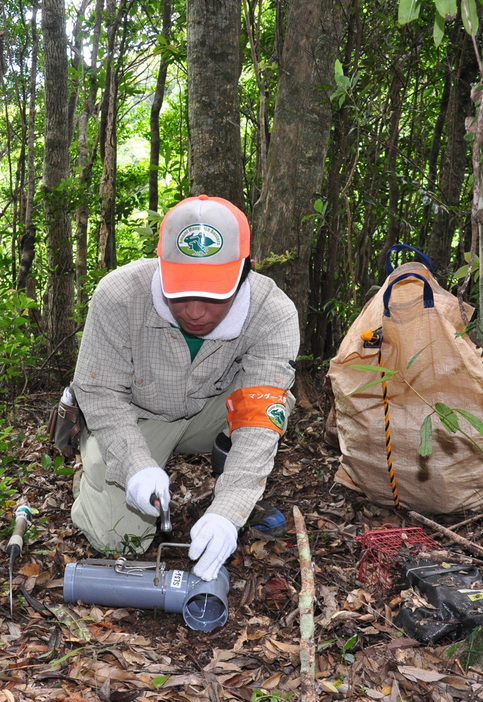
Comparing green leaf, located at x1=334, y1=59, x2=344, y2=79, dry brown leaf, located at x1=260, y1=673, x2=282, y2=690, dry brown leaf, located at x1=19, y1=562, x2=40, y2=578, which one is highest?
green leaf, located at x1=334, y1=59, x2=344, y2=79

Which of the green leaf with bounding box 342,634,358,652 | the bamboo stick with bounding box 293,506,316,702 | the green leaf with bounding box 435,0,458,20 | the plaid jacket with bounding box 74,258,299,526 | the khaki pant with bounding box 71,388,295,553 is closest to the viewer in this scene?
the green leaf with bounding box 435,0,458,20

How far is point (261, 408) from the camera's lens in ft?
7.73

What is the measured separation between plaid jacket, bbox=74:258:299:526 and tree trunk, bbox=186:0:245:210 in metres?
1.22

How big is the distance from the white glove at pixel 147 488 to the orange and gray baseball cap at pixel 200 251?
2.09ft

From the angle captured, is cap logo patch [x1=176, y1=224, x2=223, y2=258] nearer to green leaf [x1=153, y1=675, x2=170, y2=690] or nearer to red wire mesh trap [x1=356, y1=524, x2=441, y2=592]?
red wire mesh trap [x1=356, y1=524, x2=441, y2=592]

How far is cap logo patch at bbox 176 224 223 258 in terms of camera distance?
2053mm

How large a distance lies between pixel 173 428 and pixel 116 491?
402 mm

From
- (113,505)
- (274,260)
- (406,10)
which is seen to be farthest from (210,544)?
(274,260)

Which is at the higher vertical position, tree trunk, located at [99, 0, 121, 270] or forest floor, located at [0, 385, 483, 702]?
tree trunk, located at [99, 0, 121, 270]

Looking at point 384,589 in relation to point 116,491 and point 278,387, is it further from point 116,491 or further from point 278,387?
point 116,491

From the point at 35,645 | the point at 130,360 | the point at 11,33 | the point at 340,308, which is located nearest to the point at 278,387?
the point at 130,360

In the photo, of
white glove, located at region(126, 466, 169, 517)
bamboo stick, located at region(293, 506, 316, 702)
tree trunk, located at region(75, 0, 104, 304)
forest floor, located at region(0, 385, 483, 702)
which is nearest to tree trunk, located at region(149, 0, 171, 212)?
tree trunk, located at region(75, 0, 104, 304)

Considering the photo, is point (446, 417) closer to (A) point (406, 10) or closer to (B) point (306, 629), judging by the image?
(B) point (306, 629)

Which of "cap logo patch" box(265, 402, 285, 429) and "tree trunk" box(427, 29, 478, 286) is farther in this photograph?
"tree trunk" box(427, 29, 478, 286)
